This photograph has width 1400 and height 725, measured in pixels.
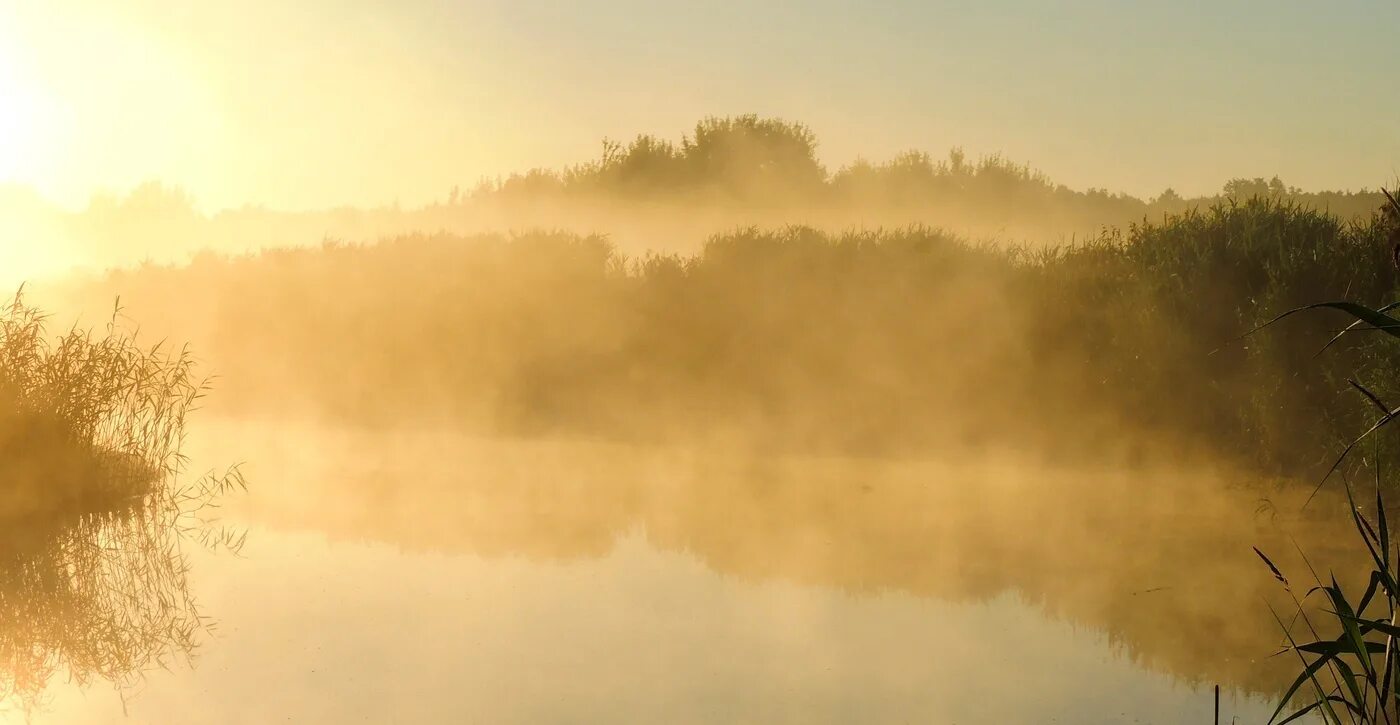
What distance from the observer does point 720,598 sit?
8523mm

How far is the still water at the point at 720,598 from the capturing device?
6.00m

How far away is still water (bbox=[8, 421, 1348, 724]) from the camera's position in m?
6.00

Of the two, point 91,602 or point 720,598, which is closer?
point 91,602

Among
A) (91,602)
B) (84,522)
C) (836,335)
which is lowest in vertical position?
(91,602)

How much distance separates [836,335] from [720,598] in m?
9.85

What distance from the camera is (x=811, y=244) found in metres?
19.2

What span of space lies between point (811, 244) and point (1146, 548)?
9.47 metres

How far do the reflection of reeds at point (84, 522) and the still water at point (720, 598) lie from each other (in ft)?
0.68

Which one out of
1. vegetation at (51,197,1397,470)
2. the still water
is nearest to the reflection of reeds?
the still water

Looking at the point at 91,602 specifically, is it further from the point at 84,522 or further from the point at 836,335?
the point at 836,335

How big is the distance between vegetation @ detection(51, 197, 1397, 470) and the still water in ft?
4.01

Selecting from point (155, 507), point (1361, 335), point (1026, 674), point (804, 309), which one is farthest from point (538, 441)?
point (1026, 674)

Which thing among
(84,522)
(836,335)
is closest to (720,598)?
(84,522)

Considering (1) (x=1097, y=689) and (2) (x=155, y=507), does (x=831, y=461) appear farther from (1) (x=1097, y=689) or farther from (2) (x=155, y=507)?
(1) (x=1097, y=689)
